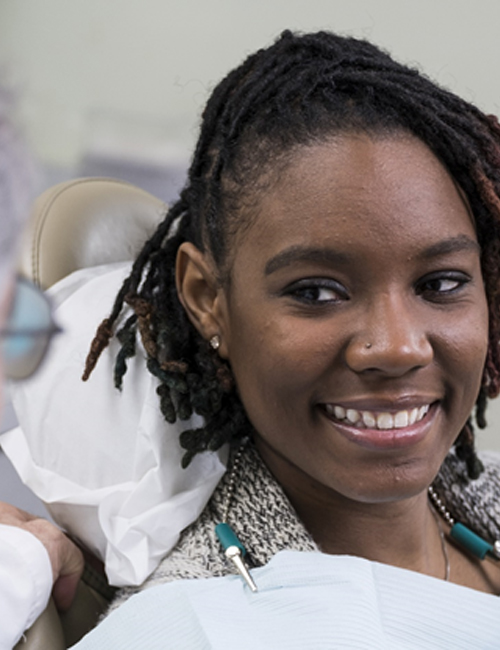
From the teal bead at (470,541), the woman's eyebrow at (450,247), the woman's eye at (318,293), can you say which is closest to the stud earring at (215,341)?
the woman's eye at (318,293)

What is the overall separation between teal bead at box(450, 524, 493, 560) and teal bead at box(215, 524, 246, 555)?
0.34m

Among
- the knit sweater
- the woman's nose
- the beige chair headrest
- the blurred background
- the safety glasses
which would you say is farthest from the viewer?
the blurred background

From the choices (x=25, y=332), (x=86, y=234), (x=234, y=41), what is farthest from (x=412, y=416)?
(x=234, y=41)

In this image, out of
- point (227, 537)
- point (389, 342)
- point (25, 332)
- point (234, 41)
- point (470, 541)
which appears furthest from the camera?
point (234, 41)

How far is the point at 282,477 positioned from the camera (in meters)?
0.92

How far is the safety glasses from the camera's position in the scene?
8.3 inches

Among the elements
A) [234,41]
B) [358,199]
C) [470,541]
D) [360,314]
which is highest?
[234,41]

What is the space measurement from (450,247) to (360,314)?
0.37 ft

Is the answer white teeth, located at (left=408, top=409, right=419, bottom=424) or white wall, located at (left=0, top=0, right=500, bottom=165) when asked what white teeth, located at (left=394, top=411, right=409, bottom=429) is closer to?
white teeth, located at (left=408, top=409, right=419, bottom=424)

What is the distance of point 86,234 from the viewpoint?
1.07 metres

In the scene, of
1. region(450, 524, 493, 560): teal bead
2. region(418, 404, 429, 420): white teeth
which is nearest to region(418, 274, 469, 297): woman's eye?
region(418, 404, 429, 420): white teeth

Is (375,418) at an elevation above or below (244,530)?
above

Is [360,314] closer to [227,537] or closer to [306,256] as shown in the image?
[306,256]

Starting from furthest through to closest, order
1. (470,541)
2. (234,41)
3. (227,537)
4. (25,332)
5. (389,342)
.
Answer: (234,41) < (470,541) < (227,537) < (389,342) < (25,332)
